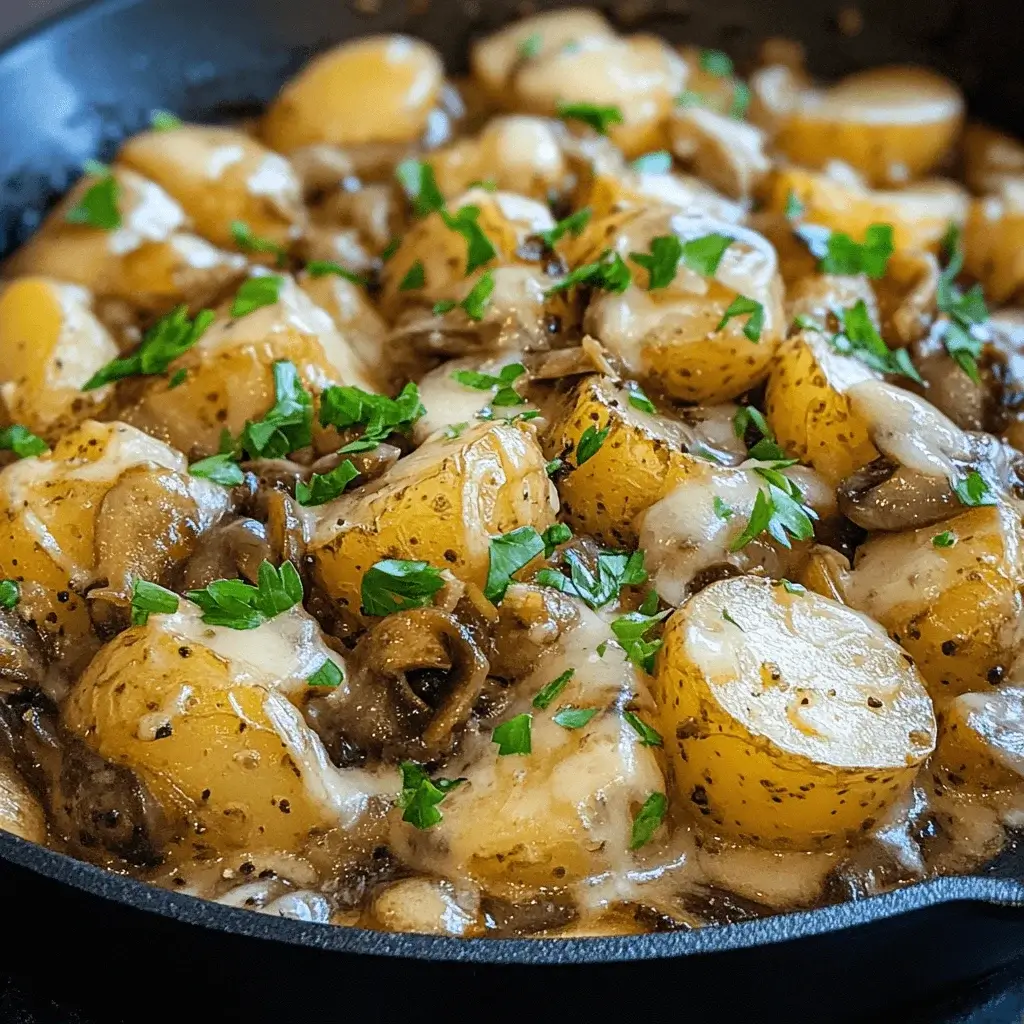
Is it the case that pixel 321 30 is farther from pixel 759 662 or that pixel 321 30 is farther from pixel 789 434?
pixel 759 662

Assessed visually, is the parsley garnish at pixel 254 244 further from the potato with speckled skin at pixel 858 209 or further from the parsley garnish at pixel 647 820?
the parsley garnish at pixel 647 820

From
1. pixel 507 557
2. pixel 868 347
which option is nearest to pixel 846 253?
pixel 868 347

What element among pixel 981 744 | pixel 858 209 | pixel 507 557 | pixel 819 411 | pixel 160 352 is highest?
pixel 160 352

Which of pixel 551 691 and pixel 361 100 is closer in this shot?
pixel 551 691

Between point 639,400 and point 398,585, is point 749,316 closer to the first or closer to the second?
point 639,400

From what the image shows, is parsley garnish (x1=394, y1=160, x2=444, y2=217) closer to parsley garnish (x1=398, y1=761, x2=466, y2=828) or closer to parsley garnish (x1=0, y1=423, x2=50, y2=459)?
parsley garnish (x1=0, y1=423, x2=50, y2=459)

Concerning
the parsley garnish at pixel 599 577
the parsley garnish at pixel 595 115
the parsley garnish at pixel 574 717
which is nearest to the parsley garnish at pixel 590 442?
the parsley garnish at pixel 599 577
